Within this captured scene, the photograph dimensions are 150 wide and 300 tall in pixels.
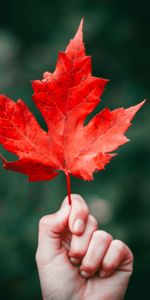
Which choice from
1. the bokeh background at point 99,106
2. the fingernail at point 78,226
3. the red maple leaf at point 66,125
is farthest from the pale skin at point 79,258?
the bokeh background at point 99,106

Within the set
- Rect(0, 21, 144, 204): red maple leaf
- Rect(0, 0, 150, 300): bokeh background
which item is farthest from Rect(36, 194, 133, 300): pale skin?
Rect(0, 0, 150, 300): bokeh background

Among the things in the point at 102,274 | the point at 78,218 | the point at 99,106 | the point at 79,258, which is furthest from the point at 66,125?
the point at 99,106

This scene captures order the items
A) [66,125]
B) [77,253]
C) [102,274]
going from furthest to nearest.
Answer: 1. [102,274]
2. [77,253]
3. [66,125]

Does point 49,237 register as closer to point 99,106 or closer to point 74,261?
point 74,261

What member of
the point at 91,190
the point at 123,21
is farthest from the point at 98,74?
the point at 91,190

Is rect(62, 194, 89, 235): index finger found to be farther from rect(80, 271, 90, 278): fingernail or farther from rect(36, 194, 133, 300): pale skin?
rect(80, 271, 90, 278): fingernail
